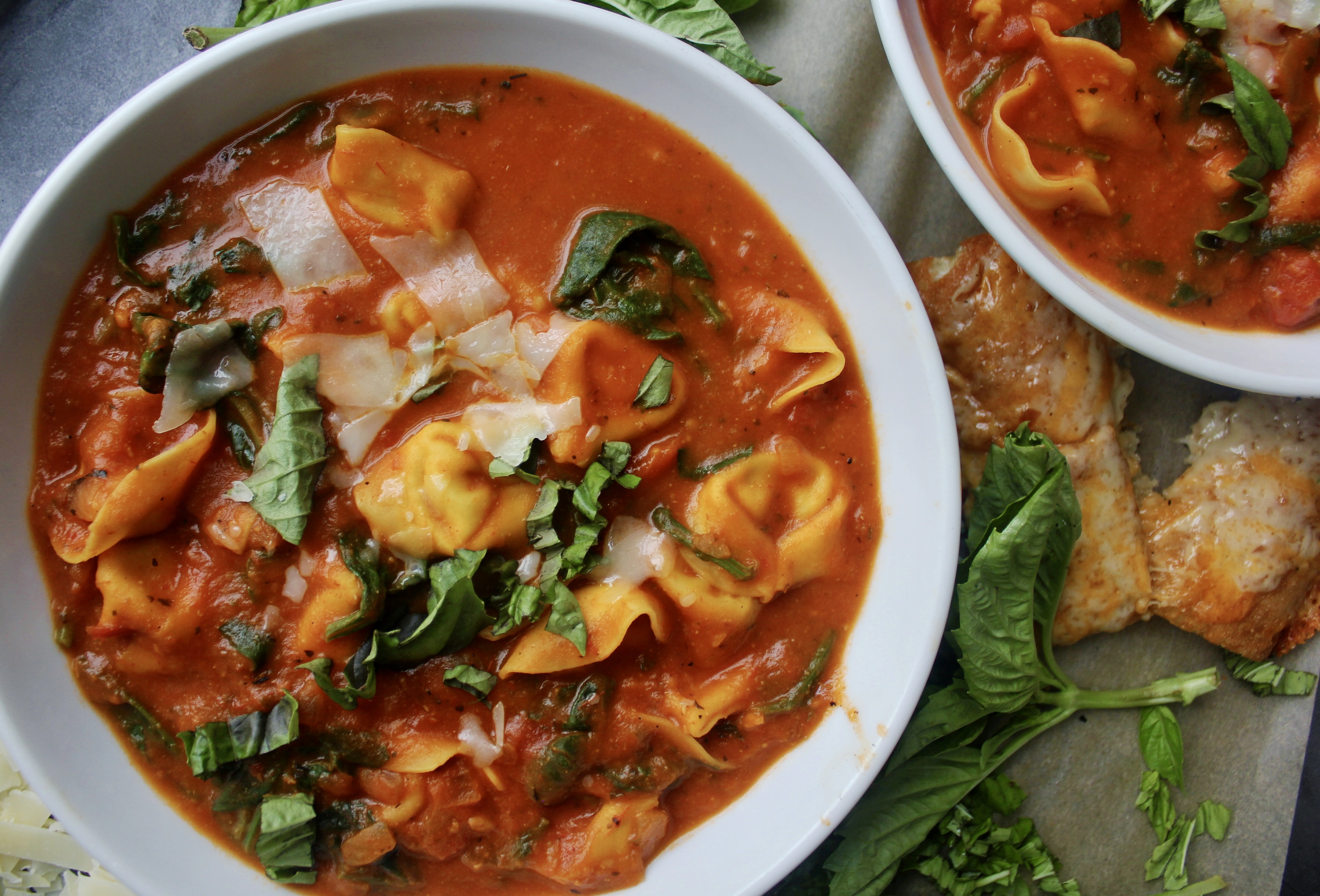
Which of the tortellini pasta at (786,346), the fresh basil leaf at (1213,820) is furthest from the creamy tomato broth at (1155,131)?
the fresh basil leaf at (1213,820)

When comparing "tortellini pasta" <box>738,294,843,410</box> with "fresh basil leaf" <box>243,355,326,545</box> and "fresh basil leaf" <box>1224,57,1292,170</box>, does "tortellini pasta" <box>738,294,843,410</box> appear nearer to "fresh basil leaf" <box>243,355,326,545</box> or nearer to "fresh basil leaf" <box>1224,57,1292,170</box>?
"fresh basil leaf" <box>243,355,326,545</box>

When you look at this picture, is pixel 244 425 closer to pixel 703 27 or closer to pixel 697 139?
pixel 697 139

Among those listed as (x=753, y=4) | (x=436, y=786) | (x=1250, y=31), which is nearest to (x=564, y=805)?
(x=436, y=786)

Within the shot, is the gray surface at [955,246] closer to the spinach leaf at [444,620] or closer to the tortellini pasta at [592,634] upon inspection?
the tortellini pasta at [592,634]

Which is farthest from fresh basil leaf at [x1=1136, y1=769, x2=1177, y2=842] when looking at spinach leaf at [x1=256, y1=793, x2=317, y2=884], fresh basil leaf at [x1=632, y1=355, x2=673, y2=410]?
spinach leaf at [x1=256, y1=793, x2=317, y2=884]

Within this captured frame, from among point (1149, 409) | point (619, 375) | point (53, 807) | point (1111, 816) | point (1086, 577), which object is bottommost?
point (1111, 816)

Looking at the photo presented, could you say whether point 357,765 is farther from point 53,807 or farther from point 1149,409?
point 1149,409
